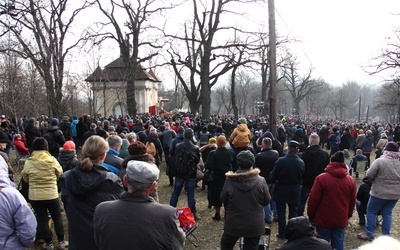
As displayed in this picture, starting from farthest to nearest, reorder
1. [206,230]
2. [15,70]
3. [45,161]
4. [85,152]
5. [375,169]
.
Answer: [15,70], [206,230], [375,169], [45,161], [85,152]

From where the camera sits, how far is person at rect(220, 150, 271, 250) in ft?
14.2

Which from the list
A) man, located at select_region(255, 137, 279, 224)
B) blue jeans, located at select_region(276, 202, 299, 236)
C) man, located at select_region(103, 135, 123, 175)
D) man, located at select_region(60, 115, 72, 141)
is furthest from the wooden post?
man, located at select_region(60, 115, 72, 141)

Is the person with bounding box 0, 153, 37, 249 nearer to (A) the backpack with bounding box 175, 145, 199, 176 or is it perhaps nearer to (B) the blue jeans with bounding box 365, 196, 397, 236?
(A) the backpack with bounding box 175, 145, 199, 176

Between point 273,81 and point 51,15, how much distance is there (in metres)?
15.7

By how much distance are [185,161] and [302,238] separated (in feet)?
13.2

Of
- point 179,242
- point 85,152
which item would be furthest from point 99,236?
point 85,152

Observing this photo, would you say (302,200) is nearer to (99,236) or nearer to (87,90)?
(99,236)

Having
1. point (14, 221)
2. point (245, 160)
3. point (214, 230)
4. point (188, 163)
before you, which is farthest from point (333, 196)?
point (14, 221)

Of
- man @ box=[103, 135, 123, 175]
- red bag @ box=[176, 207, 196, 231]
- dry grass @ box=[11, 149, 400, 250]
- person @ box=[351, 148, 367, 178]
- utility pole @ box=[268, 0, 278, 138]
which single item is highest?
utility pole @ box=[268, 0, 278, 138]

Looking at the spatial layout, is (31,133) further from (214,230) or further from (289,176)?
(289,176)

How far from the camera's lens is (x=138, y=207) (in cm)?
252

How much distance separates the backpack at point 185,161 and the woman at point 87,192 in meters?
3.32

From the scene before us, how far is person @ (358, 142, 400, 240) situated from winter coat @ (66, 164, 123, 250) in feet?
15.3

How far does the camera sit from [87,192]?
10.9 feet
